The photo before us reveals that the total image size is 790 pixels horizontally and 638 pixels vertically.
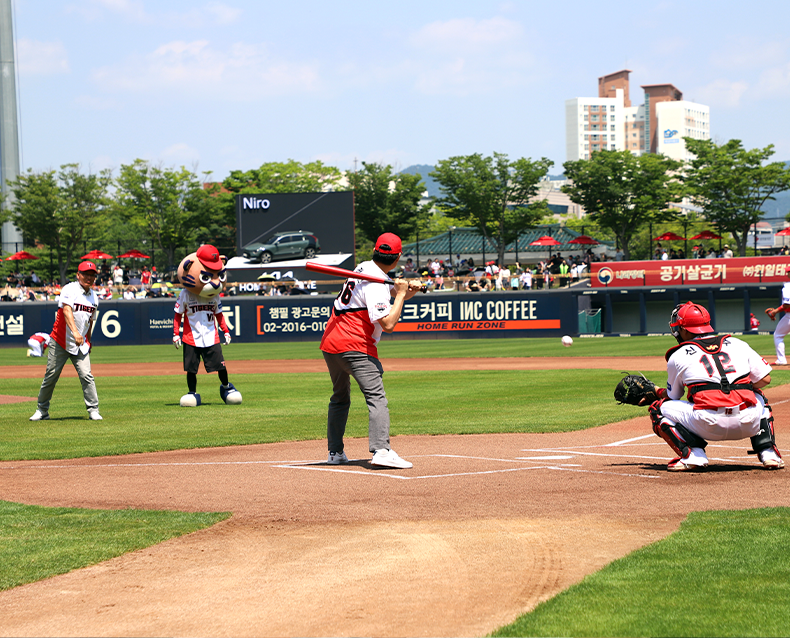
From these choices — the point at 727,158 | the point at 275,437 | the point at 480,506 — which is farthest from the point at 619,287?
the point at 480,506

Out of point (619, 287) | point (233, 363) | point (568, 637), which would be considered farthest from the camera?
point (619, 287)

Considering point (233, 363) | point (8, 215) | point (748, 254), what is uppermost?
point (8, 215)

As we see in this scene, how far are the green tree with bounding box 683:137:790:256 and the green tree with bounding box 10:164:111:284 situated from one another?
128ft

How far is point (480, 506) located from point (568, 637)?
263cm

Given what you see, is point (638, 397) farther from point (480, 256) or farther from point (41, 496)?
point (480, 256)

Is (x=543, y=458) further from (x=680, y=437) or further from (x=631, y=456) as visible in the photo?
(x=680, y=437)

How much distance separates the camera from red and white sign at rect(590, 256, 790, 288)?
133 ft

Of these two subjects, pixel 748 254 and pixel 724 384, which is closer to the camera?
pixel 724 384

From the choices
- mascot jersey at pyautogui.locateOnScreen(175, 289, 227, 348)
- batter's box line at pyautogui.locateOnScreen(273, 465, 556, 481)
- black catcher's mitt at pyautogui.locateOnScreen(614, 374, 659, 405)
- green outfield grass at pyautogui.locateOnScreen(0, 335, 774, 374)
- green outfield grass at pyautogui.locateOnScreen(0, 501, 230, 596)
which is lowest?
green outfield grass at pyautogui.locateOnScreen(0, 335, 774, 374)

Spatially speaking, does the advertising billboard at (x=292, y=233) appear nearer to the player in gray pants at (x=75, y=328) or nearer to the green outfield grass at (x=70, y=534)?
the player in gray pants at (x=75, y=328)

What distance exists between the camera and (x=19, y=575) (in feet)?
15.7

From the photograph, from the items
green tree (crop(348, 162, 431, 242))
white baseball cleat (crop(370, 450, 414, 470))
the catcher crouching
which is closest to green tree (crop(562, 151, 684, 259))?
green tree (crop(348, 162, 431, 242))

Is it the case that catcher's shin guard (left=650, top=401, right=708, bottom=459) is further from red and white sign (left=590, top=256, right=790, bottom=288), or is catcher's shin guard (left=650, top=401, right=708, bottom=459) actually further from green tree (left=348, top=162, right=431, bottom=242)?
green tree (left=348, top=162, right=431, bottom=242)

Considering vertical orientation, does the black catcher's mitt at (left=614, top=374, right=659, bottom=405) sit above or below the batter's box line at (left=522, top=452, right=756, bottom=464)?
above
